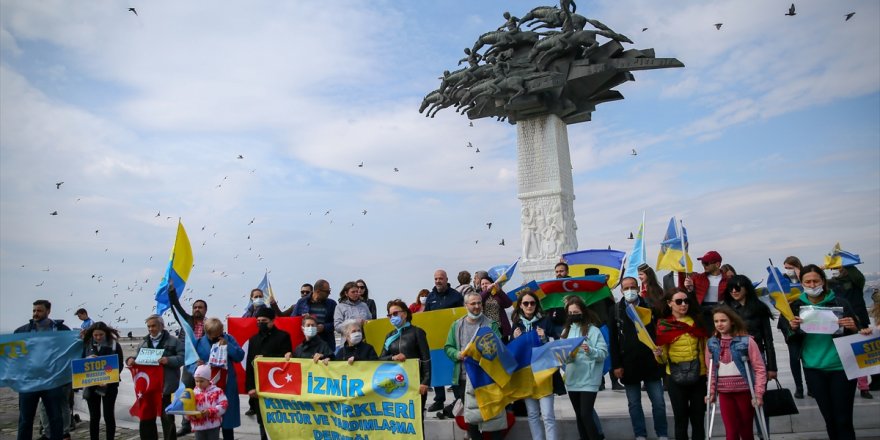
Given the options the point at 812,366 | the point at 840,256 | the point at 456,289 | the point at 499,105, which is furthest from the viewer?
the point at 499,105

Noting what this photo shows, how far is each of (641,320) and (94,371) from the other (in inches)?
278

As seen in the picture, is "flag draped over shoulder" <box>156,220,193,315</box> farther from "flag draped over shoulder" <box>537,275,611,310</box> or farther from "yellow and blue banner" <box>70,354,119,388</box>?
"flag draped over shoulder" <box>537,275,611,310</box>

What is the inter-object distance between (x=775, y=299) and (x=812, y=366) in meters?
1.17

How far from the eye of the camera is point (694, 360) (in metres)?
5.73

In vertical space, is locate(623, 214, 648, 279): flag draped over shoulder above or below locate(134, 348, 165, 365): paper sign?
above

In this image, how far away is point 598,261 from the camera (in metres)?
11.5

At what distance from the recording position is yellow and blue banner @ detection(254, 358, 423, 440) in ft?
21.2

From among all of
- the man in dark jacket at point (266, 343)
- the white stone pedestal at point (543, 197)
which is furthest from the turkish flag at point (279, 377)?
the white stone pedestal at point (543, 197)

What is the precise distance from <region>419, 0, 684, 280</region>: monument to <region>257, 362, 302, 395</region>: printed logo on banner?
9.56 m

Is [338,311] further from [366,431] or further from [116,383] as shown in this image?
[116,383]

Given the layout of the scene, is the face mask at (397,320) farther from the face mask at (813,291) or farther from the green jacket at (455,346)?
the face mask at (813,291)

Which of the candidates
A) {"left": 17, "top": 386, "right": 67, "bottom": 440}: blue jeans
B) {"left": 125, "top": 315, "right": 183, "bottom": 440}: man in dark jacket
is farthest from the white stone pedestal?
{"left": 17, "top": 386, "right": 67, "bottom": 440}: blue jeans

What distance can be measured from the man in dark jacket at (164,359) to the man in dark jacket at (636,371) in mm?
5241

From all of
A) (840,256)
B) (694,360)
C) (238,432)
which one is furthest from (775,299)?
(238,432)
